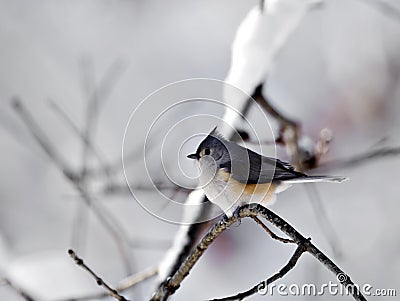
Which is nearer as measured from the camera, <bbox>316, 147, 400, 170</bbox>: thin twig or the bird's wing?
the bird's wing

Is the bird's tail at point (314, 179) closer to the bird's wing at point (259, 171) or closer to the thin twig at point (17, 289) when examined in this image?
the bird's wing at point (259, 171)

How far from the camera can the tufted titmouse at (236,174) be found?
854mm

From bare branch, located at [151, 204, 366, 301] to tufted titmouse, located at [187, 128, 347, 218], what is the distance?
0.04 metres

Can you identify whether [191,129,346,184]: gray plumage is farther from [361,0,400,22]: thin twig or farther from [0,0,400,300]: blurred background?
[0,0,400,300]: blurred background

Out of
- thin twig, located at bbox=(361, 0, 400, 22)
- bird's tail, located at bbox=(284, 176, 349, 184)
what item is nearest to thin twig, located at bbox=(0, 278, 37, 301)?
bird's tail, located at bbox=(284, 176, 349, 184)

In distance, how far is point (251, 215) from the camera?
0.79 metres

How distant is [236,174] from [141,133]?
4.87 ft

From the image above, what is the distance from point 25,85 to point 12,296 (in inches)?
48.9

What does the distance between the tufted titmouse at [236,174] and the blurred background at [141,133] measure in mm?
658

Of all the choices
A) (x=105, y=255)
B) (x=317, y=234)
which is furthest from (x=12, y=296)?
(x=317, y=234)

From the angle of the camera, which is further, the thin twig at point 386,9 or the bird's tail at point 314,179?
the thin twig at point 386,9

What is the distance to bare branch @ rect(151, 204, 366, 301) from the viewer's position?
69cm

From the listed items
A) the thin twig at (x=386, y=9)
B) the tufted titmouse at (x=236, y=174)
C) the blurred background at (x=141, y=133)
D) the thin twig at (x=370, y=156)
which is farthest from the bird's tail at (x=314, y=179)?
the blurred background at (x=141, y=133)

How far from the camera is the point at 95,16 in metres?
3.41
